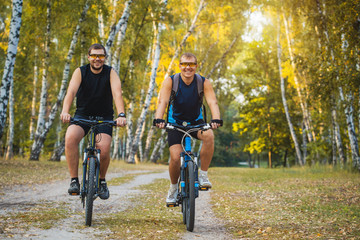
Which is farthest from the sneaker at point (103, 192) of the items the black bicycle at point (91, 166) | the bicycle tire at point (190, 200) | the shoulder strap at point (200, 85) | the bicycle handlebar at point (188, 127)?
the shoulder strap at point (200, 85)

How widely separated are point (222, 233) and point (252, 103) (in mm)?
31742

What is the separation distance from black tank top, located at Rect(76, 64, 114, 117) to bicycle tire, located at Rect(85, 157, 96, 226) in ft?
2.43

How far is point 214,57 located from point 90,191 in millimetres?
29872

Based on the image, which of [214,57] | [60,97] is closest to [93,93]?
[60,97]

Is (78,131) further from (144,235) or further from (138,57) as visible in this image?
(138,57)

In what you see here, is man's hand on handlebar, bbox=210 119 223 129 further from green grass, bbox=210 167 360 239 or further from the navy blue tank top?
green grass, bbox=210 167 360 239

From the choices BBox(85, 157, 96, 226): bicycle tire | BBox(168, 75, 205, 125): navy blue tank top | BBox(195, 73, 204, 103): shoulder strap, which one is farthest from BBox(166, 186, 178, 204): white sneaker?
BBox(195, 73, 204, 103): shoulder strap

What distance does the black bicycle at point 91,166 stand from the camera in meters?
5.09

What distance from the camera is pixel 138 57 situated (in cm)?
2458

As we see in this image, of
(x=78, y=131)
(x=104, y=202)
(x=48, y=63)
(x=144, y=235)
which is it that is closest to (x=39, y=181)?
(x=104, y=202)

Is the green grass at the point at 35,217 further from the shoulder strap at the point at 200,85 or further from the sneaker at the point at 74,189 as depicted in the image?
the shoulder strap at the point at 200,85

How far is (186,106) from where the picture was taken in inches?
220

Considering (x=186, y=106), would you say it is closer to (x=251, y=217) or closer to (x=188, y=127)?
(x=188, y=127)

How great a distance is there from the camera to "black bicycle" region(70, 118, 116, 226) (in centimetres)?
509
